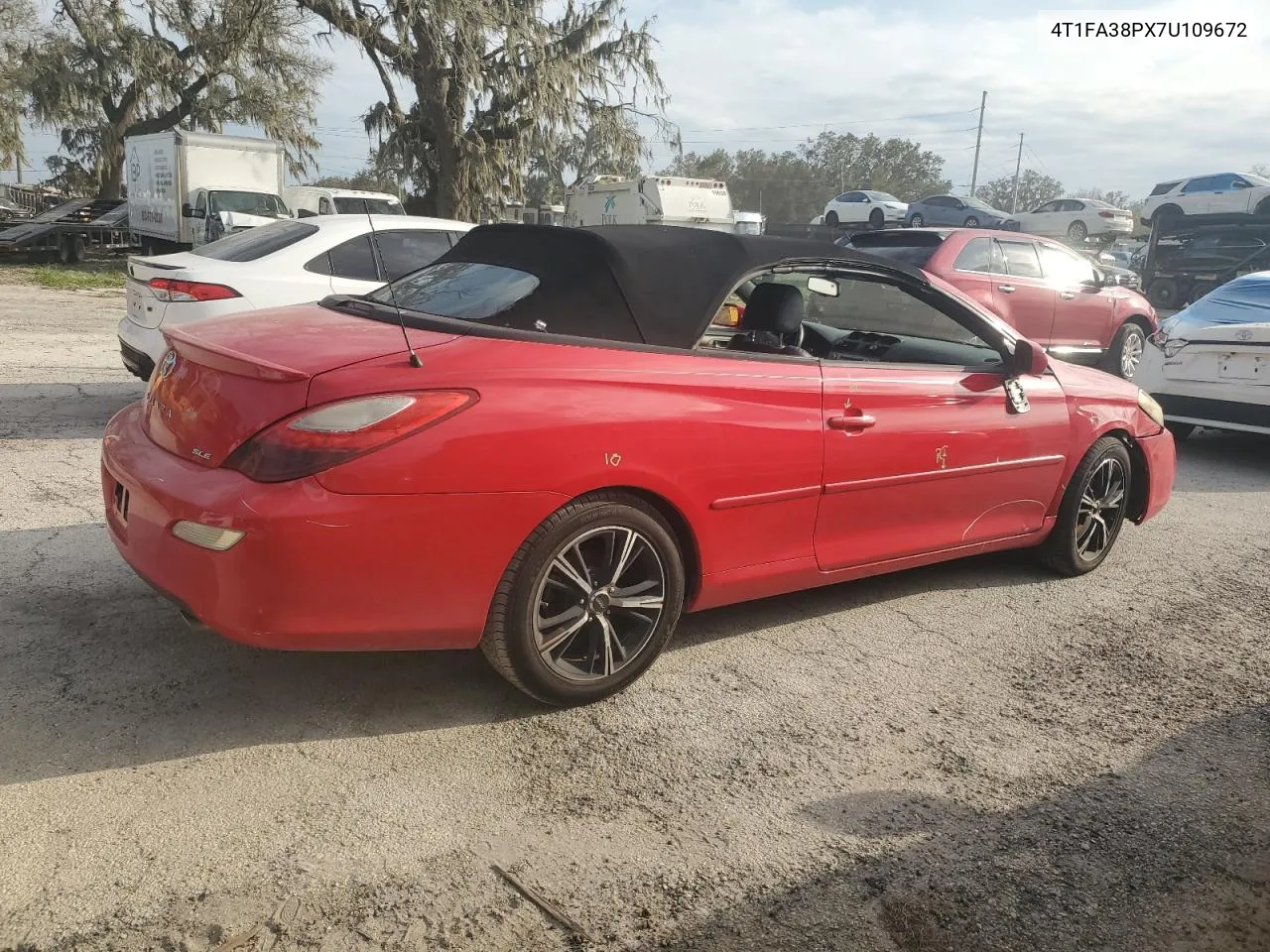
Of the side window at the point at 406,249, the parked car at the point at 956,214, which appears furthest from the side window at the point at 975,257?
the parked car at the point at 956,214

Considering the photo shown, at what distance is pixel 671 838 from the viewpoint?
8.75 feet

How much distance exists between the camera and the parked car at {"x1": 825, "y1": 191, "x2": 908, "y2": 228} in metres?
35.9

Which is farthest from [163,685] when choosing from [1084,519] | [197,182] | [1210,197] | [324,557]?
[1210,197]

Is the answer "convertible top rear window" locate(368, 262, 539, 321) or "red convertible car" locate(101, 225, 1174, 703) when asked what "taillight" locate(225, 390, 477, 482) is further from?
"convertible top rear window" locate(368, 262, 539, 321)

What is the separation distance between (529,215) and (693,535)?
37.6m

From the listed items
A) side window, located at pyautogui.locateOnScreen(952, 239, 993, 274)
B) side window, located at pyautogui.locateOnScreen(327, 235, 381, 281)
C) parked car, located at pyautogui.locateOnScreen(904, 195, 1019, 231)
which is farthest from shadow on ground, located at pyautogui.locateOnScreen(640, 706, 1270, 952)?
parked car, located at pyautogui.locateOnScreen(904, 195, 1019, 231)

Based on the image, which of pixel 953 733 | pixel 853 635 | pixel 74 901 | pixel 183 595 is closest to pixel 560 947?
pixel 74 901

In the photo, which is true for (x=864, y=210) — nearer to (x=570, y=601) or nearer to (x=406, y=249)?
(x=406, y=249)

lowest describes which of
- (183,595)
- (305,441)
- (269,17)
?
(183,595)

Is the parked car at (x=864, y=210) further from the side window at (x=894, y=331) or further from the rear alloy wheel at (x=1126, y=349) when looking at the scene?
the side window at (x=894, y=331)

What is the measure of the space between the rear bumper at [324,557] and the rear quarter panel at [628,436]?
0.08 m

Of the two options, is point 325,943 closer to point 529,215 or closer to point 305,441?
point 305,441

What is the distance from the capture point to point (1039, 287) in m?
10.6

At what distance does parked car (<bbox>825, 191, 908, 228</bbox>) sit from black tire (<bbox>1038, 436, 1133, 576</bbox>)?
103ft
